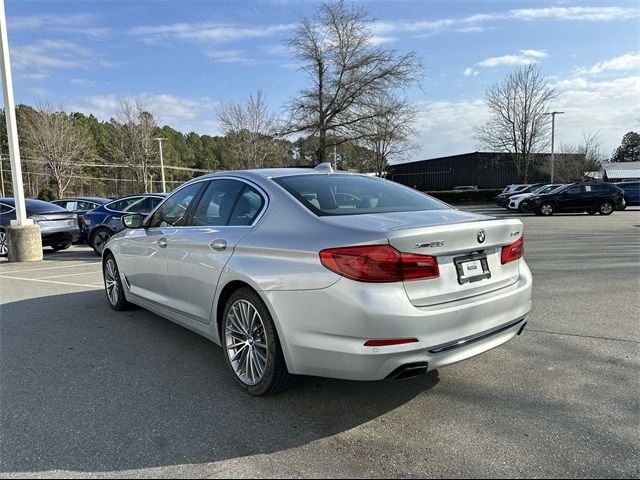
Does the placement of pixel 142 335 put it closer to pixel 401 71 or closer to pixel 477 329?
pixel 477 329

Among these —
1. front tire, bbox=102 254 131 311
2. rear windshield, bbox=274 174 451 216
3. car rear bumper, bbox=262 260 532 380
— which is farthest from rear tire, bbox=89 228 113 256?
car rear bumper, bbox=262 260 532 380

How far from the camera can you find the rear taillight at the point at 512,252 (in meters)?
3.19

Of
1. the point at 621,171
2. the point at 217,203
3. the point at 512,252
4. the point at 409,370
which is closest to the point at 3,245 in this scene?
the point at 217,203

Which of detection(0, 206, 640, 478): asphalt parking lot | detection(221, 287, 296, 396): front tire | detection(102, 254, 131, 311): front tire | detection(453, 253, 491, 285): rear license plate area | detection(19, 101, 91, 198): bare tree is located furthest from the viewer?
detection(19, 101, 91, 198): bare tree

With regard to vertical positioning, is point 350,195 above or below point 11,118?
below

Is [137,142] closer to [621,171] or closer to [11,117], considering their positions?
[11,117]

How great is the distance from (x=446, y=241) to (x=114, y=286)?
4390 mm

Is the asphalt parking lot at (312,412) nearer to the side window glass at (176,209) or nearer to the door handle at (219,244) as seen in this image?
the door handle at (219,244)

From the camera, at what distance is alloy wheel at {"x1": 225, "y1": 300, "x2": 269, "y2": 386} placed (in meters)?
3.18

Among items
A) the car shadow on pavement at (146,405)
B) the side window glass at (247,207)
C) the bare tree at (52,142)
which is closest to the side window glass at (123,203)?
the car shadow on pavement at (146,405)

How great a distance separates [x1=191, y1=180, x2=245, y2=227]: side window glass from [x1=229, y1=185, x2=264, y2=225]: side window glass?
6cm

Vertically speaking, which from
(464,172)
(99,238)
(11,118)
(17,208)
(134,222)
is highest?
(464,172)

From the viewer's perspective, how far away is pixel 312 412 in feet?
9.91

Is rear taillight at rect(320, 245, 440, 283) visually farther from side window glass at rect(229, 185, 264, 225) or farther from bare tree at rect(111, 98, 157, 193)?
bare tree at rect(111, 98, 157, 193)
